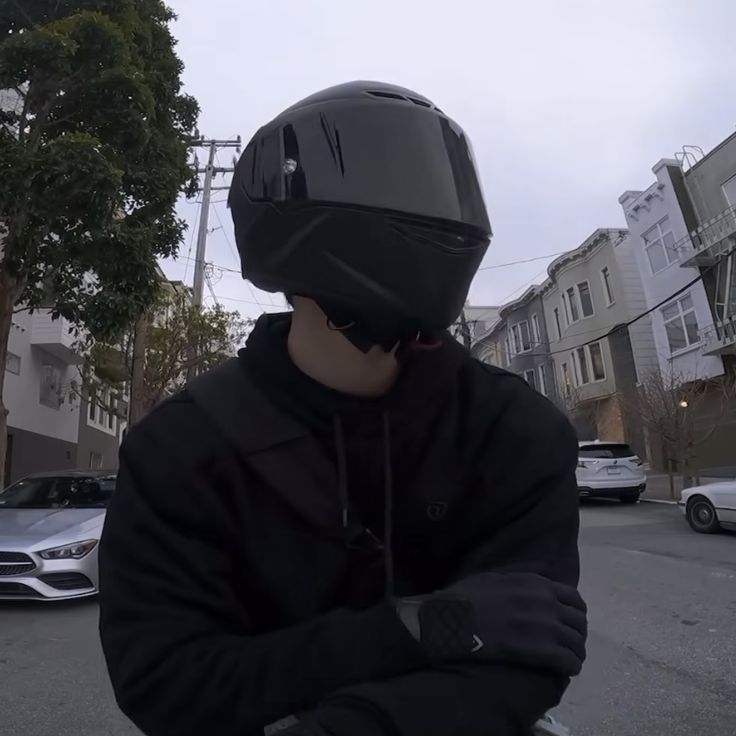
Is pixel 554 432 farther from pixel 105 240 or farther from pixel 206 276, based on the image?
pixel 206 276

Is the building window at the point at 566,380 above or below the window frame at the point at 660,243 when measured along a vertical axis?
below

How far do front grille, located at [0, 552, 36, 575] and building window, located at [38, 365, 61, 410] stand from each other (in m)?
15.6

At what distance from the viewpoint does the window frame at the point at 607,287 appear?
27891mm

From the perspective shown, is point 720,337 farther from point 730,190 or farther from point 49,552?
point 49,552

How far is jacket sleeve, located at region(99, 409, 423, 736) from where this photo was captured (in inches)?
35.4

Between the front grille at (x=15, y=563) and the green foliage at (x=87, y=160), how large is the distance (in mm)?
4879

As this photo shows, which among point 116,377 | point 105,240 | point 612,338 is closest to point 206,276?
point 116,377

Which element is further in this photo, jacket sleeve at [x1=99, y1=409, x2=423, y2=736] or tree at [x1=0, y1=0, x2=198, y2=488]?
tree at [x1=0, y1=0, x2=198, y2=488]

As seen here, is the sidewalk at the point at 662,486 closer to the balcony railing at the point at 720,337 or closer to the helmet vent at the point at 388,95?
the balcony railing at the point at 720,337

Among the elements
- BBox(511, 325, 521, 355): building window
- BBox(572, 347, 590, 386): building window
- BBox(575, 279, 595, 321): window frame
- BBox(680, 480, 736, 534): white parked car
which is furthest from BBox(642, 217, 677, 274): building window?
BBox(680, 480, 736, 534): white parked car

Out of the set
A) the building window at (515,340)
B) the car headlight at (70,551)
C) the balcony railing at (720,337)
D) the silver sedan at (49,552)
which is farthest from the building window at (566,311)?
the car headlight at (70,551)

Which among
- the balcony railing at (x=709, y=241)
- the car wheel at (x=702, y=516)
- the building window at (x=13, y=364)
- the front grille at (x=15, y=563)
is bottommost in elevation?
the car wheel at (x=702, y=516)

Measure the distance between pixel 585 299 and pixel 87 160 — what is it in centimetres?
2415

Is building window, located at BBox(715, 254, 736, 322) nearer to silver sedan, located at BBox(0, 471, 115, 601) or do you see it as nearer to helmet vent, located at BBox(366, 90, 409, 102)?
silver sedan, located at BBox(0, 471, 115, 601)
